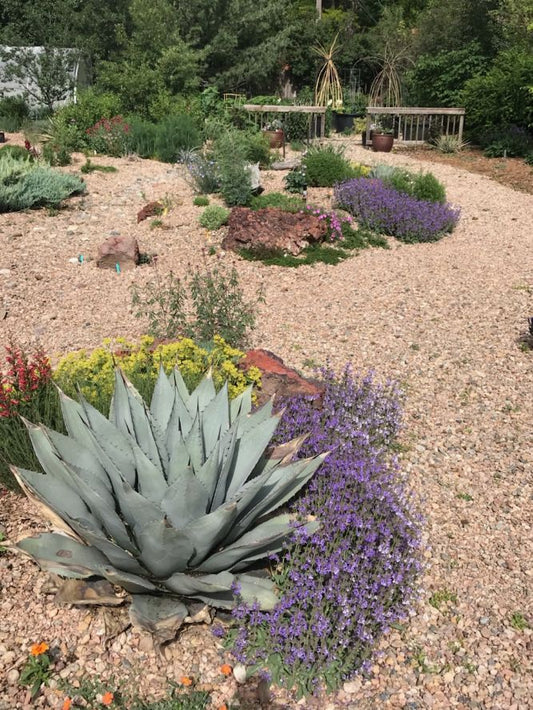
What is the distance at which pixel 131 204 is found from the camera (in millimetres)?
9898

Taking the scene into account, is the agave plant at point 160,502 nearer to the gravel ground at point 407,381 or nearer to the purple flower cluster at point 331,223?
the gravel ground at point 407,381

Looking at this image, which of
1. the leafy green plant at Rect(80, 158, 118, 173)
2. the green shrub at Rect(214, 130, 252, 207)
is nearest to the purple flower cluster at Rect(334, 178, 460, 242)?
the green shrub at Rect(214, 130, 252, 207)

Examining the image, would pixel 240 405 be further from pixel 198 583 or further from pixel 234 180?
pixel 234 180

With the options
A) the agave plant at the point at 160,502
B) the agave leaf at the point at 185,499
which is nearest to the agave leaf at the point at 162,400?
the agave plant at the point at 160,502

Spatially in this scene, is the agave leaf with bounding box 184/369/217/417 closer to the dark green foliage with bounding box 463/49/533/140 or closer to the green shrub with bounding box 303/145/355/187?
the green shrub with bounding box 303/145/355/187

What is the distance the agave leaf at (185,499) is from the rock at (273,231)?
5.44m

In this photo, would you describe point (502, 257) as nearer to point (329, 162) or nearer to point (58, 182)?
point (329, 162)

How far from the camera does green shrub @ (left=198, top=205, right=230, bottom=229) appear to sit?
8383 mm

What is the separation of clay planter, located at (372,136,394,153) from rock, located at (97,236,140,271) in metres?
10.7

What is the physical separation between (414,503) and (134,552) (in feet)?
5.61

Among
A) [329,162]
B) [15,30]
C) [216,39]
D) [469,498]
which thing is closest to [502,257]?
[329,162]

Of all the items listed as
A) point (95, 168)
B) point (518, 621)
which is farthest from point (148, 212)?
point (518, 621)

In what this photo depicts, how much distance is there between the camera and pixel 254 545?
2.47 metres

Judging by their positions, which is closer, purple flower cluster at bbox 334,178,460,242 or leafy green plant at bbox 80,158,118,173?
purple flower cluster at bbox 334,178,460,242
